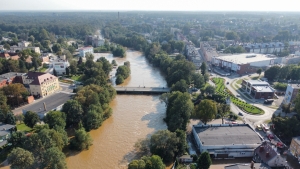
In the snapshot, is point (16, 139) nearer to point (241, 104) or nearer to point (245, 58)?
point (241, 104)

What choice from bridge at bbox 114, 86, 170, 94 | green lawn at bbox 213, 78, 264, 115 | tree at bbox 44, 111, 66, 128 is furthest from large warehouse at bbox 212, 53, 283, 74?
tree at bbox 44, 111, 66, 128

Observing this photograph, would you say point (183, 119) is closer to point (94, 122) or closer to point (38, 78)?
point (94, 122)

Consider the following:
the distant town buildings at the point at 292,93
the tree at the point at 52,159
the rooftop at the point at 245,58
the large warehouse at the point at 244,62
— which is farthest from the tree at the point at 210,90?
the tree at the point at 52,159

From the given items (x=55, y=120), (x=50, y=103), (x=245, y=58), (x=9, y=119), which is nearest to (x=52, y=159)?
(x=55, y=120)

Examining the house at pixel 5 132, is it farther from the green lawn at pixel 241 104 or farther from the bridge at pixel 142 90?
the green lawn at pixel 241 104

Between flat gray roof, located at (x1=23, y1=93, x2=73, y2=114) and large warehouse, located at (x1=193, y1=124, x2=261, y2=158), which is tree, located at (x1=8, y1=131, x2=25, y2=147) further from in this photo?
large warehouse, located at (x1=193, y1=124, x2=261, y2=158)

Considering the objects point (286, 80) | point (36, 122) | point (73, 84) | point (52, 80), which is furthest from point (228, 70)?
point (36, 122)
